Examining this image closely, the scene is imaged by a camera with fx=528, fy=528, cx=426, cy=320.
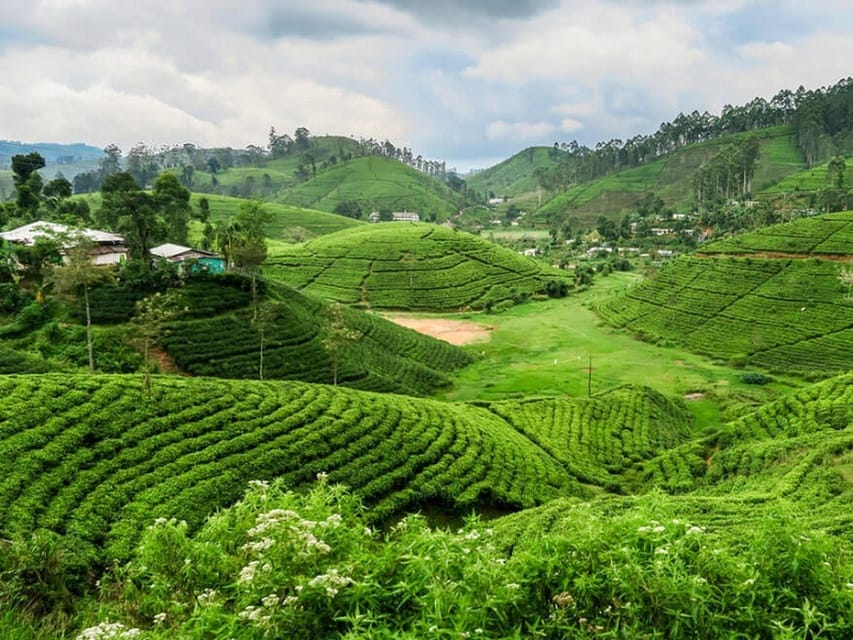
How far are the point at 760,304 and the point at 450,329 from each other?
127 ft

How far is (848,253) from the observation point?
66375mm

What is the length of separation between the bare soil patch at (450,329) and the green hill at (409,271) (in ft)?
24.7

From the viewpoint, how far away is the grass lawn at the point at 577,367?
48.2 meters

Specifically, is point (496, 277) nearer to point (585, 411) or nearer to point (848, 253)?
point (848, 253)

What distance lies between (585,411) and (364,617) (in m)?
36.5

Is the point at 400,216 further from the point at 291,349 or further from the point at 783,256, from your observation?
the point at 291,349

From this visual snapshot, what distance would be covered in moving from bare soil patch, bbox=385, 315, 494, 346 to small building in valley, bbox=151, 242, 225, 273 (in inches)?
1138

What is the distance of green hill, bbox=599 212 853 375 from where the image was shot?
56.3 m

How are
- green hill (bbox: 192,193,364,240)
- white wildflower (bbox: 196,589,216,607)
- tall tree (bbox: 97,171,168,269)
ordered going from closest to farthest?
white wildflower (bbox: 196,589,216,607) < tall tree (bbox: 97,171,168,269) < green hill (bbox: 192,193,364,240)

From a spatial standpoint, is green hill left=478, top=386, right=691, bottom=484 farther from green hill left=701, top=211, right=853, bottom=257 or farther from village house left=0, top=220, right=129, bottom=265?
green hill left=701, top=211, right=853, bottom=257

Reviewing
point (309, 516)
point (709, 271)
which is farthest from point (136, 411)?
point (709, 271)

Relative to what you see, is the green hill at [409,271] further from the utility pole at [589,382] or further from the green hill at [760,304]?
the utility pole at [589,382]

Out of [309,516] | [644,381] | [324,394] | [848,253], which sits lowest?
[644,381]

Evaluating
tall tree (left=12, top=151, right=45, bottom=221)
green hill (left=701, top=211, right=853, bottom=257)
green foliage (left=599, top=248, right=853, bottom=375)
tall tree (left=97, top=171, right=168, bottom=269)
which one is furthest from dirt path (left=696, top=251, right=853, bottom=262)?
tall tree (left=12, top=151, right=45, bottom=221)
